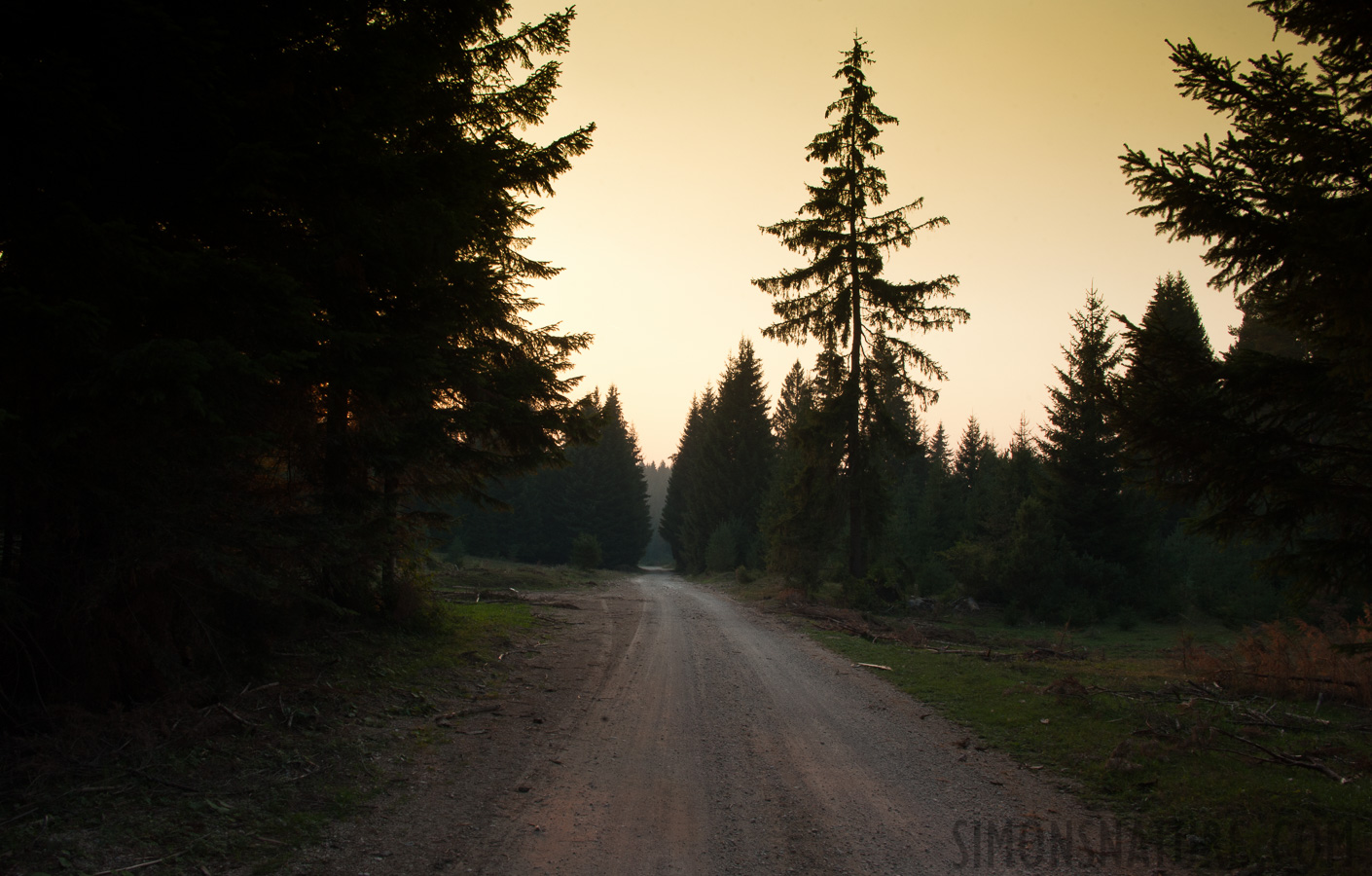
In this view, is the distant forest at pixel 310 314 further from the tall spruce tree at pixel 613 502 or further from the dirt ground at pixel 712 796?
the tall spruce tree at pixel 613 502

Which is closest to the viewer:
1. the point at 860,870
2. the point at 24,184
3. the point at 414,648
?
the point at 860,870

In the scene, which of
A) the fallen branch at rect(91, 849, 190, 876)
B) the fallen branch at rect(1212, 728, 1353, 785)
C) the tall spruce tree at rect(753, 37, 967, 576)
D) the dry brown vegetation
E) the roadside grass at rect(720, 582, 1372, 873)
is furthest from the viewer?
the tall spruce tree at rect(753, 37, 967, 576)

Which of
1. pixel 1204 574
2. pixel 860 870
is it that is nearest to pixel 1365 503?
pixel 860 870

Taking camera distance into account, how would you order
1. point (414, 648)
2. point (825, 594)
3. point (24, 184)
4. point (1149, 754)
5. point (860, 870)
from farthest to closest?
point (825, 594) < point (414, 648) < point (1149, 754) < point (24, 184) < point (860, 870)

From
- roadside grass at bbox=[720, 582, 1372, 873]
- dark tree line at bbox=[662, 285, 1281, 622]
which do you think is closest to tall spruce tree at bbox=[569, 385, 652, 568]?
dark tree line at bbox=[662, 285, 1281, 622]

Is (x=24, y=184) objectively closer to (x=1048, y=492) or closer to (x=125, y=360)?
(x=125, y=360)

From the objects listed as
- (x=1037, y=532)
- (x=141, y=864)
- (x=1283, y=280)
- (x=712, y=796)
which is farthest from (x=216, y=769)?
(x=1037, y=532)

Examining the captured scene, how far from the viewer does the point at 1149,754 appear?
6.05 metres

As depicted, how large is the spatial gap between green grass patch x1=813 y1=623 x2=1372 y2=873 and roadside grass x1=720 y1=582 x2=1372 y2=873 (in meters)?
0.01

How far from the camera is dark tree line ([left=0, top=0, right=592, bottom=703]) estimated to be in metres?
4.57

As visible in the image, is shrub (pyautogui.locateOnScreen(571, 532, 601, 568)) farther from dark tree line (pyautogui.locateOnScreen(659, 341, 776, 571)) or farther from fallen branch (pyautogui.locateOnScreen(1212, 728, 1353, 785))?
fallen branch (pyautogui.locateOnScreen(1212, 728, 1353, 785))

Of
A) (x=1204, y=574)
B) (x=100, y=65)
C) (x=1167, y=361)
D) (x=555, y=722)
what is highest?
(x=100, y=65)

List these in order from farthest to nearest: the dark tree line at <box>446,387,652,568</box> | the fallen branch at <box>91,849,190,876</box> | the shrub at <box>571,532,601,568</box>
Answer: the dark tree line at <box>446,387,652,568</box>
the shrub at <box>571,532,601,568</box>
the fallen branch at <box>91,849,190,876</box>

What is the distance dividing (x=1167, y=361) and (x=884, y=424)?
15013mm
